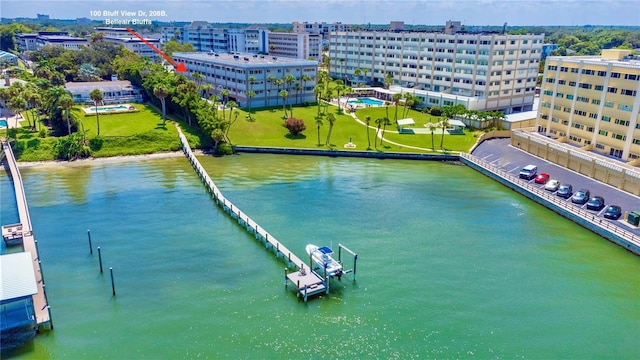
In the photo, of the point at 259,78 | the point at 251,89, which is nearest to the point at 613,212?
the point at 251,89

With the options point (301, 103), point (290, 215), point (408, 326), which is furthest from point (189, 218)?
point (301, 103)

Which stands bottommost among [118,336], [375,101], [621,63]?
[118,336]

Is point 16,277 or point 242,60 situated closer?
point 16,277

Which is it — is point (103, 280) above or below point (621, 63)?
below

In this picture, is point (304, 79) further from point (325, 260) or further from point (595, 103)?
point (325, 260)

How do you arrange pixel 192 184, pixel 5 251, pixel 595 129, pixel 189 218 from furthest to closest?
pixel 595 129 < pixel 192 184 < pixel 189 218 < pixel 5 251

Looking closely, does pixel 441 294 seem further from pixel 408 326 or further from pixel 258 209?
pixel 258 209

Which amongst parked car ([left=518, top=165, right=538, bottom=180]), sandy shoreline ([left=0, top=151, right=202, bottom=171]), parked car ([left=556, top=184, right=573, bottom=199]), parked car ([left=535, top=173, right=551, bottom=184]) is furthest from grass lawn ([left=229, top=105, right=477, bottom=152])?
parked car ([left=556, top=184, right=573, bottom=199])
